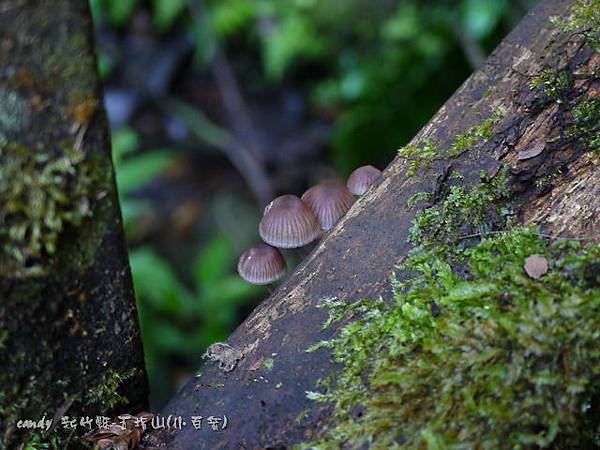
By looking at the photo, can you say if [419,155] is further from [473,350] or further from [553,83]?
[473,350]

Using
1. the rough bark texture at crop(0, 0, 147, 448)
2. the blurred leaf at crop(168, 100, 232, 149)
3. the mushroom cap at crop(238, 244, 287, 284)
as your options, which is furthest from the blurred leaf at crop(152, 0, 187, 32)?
the rough bark texture at crop(0, 0, 147, 448)

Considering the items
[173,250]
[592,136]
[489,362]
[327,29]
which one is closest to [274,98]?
[327,29]

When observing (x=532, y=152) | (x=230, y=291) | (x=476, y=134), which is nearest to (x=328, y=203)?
(x=476, y=134)

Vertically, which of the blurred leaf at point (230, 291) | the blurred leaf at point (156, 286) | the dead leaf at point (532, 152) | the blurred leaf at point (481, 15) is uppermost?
the blurred leaf at point (481, 15)

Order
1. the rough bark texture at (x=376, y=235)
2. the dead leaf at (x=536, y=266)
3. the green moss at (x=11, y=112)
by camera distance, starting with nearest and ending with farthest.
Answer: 1. the green moss at (x=11, y=112)
2. the dead leaf at (x=536, y=266)
3. the rough bark texture at (x=376, y=235)

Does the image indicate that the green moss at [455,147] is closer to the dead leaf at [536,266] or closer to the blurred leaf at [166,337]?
the dead leaf at [536,266]

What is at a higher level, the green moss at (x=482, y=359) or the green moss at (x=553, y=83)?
the green moss at (x=553, y=83)

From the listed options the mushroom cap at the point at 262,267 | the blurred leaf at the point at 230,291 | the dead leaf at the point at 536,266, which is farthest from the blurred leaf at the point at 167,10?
the dead leaf at the point at 536,266
